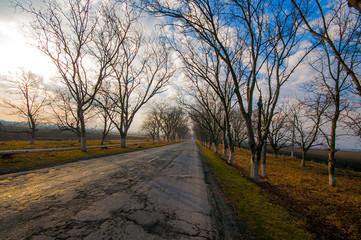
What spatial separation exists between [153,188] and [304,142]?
2510cm

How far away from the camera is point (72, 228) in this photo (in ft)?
7.98

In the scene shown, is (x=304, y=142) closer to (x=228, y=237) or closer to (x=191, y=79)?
(x=191, y=79)

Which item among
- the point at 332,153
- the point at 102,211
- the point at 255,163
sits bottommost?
the point at 102,211

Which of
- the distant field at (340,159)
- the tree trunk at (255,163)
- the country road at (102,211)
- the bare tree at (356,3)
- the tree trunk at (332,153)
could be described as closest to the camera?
the country road at (102,211)

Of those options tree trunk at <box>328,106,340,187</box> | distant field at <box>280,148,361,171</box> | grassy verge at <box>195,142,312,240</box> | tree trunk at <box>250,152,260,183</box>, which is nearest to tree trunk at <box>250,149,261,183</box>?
tree trunk at <box>250,152,260,183</box>

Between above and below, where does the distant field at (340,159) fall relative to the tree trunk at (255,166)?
below

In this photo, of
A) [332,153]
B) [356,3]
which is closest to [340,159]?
[332,153]

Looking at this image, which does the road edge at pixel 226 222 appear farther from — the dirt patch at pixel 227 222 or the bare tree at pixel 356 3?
the bare tree at pixel 356 3

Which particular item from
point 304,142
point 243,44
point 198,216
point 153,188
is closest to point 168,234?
point 198,216

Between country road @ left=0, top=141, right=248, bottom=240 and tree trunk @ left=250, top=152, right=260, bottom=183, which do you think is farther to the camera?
tree trunk @ left=250, top=152, right=260, bottom=183

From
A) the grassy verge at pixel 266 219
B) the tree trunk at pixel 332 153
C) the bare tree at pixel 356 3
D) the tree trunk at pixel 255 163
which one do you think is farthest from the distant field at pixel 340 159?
the bare tree at pixel 356 3

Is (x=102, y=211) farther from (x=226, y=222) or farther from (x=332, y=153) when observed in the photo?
(x=332, y=153)

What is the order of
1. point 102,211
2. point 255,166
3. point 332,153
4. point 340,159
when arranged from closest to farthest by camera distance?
point 102,211
point 255,166
point 332,153
point 340,159

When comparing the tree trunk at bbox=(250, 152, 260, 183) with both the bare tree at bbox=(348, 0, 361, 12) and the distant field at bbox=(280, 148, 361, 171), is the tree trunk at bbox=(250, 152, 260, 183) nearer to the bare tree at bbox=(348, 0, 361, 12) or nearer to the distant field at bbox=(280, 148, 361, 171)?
the bare tree at bbox=(348, 0, 361, 12)
